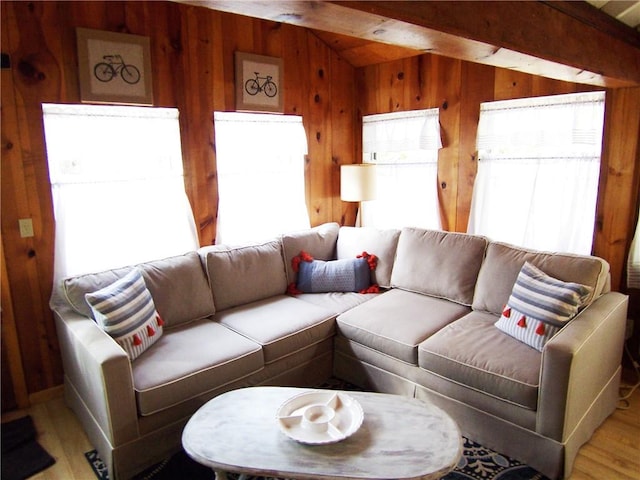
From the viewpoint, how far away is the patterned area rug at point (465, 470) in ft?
6.71

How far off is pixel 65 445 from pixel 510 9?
9.71ft

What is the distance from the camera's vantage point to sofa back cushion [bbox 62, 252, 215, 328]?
7.89 feet

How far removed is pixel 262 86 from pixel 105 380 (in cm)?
243

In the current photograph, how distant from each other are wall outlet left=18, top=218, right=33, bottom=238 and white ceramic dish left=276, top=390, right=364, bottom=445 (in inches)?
73.4

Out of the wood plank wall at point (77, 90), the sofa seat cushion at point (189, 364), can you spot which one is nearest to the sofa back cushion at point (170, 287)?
the sofa seat cushion at point (189, 364)

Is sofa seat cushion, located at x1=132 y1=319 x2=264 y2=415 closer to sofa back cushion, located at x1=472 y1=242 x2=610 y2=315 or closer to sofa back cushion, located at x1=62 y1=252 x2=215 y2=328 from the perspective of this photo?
sofa back cushion, located at x1=62 y1=252 x2=215 y2=328

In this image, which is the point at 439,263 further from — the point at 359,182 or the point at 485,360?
the point at 359,182

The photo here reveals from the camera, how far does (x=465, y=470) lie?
208 centimetres

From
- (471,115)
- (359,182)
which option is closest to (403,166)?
(359,182)

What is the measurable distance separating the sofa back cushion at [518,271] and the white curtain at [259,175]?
1702 mm

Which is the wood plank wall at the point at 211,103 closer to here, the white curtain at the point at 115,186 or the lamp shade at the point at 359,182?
the white curtain at the point at 115,186

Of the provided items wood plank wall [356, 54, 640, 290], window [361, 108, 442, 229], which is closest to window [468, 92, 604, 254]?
wood plank wall [356, 54, 640, 290]

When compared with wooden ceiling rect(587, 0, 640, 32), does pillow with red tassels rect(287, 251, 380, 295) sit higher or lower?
lower

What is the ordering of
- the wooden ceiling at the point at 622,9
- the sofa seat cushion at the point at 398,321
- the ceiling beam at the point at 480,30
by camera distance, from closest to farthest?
the ceiling beam at the point at 480,30 → the wooden ceiling at the point at 622,9 → the sofa seat cushion at the point at 398,321
